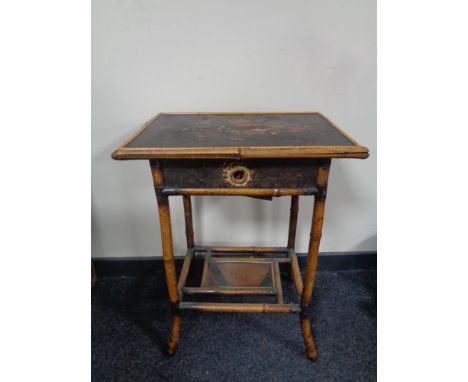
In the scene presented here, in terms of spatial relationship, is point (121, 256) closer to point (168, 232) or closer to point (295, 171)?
point (168, 232)

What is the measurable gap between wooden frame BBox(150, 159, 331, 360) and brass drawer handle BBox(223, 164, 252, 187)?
0.03 meters

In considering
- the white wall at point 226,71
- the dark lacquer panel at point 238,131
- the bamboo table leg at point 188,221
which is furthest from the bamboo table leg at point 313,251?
the bamboo table leg at point 188,221

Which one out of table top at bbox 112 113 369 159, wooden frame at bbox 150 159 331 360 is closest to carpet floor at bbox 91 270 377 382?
wooden frame at bbox 150 159 331 360

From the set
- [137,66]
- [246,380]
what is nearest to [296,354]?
[246,380]

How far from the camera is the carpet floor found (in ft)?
3.90

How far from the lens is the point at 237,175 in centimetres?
92

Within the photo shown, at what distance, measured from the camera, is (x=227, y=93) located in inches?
51.4

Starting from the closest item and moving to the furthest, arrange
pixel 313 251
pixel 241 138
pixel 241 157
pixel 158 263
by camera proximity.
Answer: pixel 241 157
pixel 241 138
pixel 313 251
pixel 158 263

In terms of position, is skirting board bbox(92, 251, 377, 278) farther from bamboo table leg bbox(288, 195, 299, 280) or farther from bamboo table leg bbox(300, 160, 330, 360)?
bamboo table leg bbox(300, 160, 330, 360)

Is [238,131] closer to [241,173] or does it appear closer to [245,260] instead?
[241,173]

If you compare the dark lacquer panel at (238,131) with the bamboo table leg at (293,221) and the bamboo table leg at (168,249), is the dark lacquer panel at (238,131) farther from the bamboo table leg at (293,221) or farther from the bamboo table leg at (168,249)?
the bamboo table leg at (293,221)

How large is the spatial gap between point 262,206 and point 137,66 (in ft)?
2.72

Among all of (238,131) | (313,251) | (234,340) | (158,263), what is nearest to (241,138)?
(238,131)

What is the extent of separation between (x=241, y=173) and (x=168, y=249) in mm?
389
